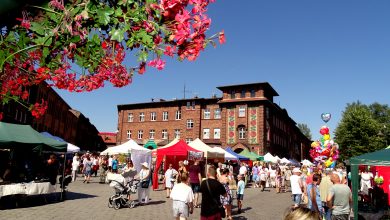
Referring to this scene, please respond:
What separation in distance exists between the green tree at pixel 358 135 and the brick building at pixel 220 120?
969 centimetres

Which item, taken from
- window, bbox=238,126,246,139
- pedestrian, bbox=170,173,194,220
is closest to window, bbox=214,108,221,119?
window, bbox=238,126,246,139

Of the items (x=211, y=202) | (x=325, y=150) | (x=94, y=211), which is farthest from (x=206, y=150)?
(x=211, y=202)

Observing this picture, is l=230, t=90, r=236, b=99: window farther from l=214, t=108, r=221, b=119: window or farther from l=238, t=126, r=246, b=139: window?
l=238, t=126, r=246, b=139: window

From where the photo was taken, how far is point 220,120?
48719mm

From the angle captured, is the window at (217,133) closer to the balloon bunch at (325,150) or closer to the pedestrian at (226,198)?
the balloon bunch at (325,150)

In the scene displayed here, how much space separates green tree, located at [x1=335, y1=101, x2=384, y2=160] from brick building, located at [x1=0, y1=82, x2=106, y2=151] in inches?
1419

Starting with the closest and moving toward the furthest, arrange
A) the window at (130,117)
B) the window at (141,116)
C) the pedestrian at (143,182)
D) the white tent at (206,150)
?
the pedestrian at (143,182) → the white tent at (206,150) → the window at (141,116) → the window at (130,117)

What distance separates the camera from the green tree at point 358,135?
136 ft

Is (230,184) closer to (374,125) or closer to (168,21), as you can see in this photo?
(168,21)

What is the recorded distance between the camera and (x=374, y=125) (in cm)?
4209

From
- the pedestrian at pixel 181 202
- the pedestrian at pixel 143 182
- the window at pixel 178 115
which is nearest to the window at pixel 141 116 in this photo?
the window at pixel 178 115

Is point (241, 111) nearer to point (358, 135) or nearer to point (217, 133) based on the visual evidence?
point (217, 133)

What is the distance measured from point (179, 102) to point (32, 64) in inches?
1936

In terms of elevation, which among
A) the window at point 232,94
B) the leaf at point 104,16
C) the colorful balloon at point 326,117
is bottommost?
the leaf at point 104,16
